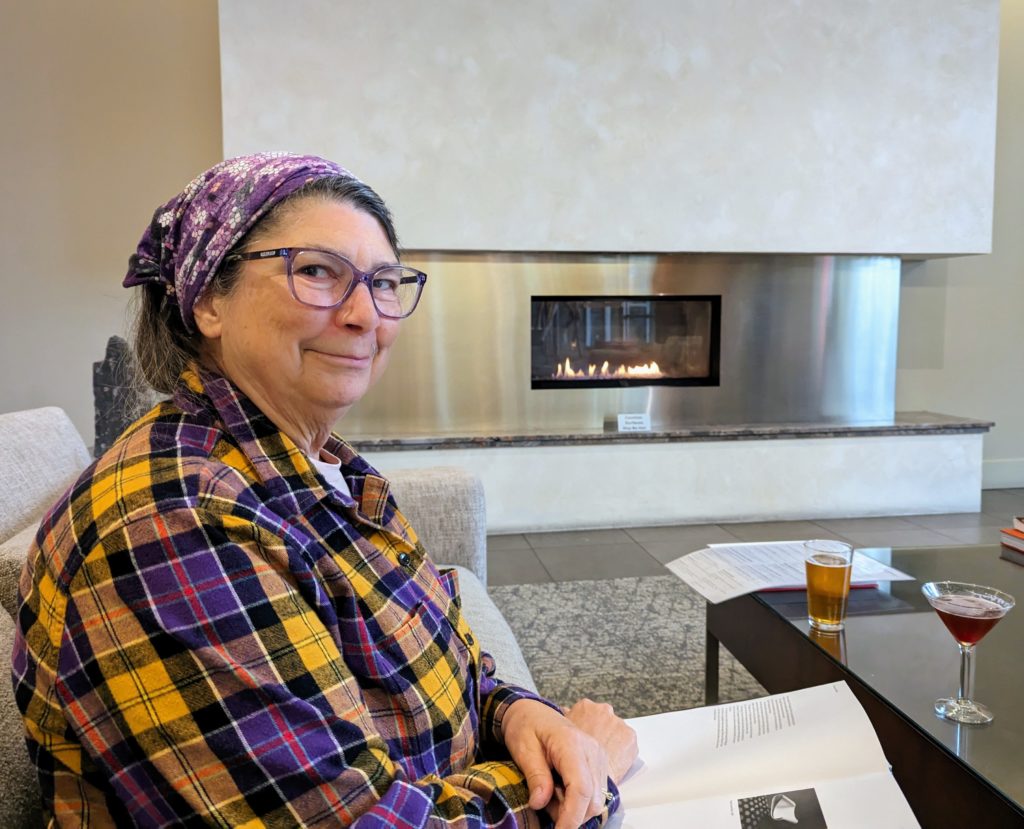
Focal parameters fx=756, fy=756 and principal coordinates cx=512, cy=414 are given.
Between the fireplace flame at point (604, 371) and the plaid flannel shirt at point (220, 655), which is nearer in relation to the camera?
the plaid flannel shirt at point (220, 655)

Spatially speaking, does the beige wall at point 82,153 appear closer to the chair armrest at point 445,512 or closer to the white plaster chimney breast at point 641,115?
the white plaster chimney breast at point 641,115

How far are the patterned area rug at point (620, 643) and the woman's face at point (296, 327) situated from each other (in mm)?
1243

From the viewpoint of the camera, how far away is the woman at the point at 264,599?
0.58 m

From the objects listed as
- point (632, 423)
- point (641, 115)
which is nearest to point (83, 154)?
point (641, 115)

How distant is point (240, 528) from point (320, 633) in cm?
11

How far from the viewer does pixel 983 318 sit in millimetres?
4309

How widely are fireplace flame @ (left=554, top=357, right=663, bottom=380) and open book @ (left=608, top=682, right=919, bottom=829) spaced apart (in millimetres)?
2866

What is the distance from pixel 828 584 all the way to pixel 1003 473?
12.8ft

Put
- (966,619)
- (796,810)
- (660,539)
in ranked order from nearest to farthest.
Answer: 1. (796,810)
2. (966,619)
3. (660,539)

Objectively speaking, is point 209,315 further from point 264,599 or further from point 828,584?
point 828,584

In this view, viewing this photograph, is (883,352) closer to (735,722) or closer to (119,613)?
(735,722)

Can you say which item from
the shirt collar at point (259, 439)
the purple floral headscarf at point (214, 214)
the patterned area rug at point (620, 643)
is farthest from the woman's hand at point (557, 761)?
the patterned area rug at point (620, 643)

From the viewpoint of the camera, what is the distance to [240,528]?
0.63m

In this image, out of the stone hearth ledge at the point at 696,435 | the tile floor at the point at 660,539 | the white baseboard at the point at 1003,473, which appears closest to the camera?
the tile floor at the point at 660,539
